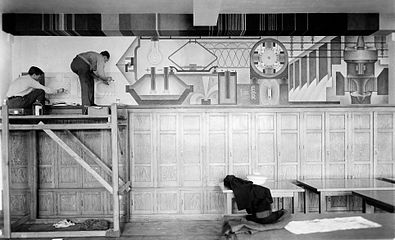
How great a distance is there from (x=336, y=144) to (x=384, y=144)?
0.91 m

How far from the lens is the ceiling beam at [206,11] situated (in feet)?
20.0

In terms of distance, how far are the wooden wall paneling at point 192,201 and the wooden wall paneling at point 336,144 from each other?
2410 millimetres

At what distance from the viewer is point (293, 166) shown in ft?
26.8

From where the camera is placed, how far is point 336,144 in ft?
26.9

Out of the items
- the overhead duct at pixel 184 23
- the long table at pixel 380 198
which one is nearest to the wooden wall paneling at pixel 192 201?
the long table at pixel 380 198

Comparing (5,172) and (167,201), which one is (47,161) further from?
(167,201)

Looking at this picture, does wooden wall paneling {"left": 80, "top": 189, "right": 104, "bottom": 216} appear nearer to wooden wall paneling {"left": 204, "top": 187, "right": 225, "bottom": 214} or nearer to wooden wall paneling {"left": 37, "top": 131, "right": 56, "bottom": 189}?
wooden wall paneling {"left": 37, "top": 131, "right": 56, "bottom": 189}

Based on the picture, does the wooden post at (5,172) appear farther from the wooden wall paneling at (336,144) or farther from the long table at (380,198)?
the wooden wall paneling at (336,144)

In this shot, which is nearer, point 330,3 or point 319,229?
point 319,229

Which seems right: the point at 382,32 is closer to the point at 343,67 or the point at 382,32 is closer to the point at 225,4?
the point at 343,67

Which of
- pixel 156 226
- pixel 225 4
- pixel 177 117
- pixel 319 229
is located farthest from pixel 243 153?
pixel 319 229

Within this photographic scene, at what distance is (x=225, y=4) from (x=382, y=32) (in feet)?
10.8

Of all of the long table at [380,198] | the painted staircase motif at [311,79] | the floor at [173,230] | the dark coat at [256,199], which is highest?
the painted staircase motif at [311,79]

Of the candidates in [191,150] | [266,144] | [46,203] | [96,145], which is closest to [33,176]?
[46,203]
